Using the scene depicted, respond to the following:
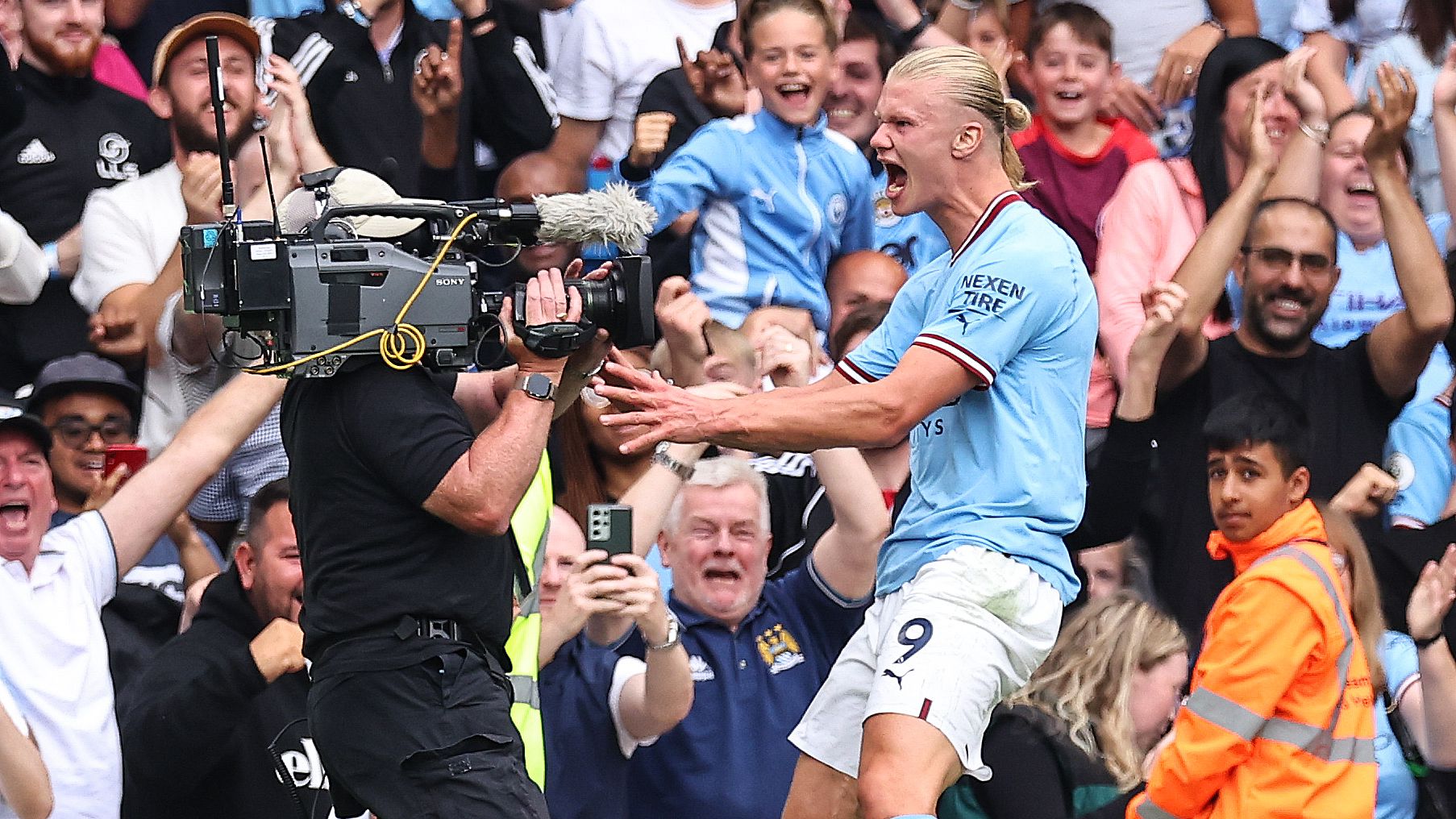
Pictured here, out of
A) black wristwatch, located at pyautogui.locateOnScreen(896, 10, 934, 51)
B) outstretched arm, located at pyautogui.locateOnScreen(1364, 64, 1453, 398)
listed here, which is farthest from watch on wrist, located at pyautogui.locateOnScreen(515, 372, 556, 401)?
black wristwatch, located at pyautogui.locateOnScreen(896, 10, 934, 51)

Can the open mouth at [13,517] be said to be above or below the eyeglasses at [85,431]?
above

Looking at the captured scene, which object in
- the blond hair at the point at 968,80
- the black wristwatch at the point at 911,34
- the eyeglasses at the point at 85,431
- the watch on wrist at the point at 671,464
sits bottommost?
the eyeglasses at the point at 85,431

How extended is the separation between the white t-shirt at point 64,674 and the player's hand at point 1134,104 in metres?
4.85

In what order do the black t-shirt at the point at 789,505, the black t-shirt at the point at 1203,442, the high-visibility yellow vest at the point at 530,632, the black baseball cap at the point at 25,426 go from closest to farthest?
1. the high-visibility yellow vest at the point at 530,632
2. the black baseball cap at the point at 25,426
3. the black t-shirt at the point at 789,505
4. the black t-shirt at the point at 1203,442

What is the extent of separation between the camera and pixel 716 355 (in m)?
6.97

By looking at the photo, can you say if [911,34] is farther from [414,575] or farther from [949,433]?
[414,575]

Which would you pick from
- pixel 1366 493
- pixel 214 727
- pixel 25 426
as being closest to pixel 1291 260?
pixel 1366 493

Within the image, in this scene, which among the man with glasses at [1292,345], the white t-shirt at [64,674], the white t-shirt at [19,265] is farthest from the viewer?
the man with glasses at [1292,345]

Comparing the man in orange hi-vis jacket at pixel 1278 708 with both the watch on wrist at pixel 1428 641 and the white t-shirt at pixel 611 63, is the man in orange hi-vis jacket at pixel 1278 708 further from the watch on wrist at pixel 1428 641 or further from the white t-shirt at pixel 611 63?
the white t-shirt at pixel 611 63

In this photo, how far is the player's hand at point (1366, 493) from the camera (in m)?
7.21

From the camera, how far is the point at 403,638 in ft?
15.8

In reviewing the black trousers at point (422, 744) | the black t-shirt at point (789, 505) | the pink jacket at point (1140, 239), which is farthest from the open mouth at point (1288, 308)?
the black trousers at point (422, 744)

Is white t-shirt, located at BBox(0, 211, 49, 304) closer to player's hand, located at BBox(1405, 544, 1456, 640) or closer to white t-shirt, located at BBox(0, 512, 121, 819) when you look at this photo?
white t-shirt, located at BBox(0, 512, 121, 819)

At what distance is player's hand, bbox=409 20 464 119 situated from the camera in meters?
8.20
